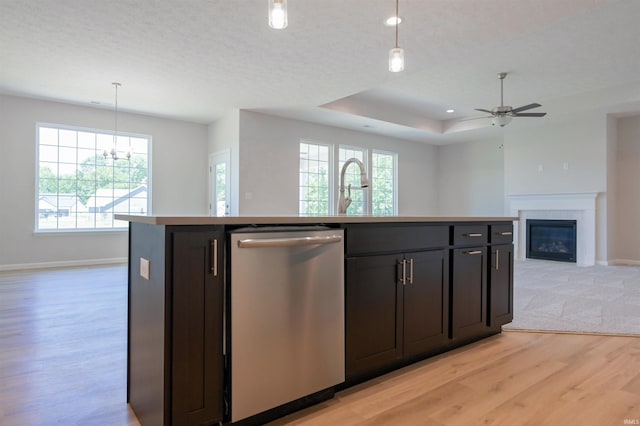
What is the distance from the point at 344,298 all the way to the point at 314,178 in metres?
5.92

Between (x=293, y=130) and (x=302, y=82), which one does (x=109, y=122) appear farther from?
(x=302, y=82)

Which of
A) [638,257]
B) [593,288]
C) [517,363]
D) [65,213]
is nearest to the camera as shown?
[517,363]

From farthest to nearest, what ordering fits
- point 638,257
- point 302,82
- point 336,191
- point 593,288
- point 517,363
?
point 336,191 → point 638,257 → point 302,82 → point 593,288 → point 517,363

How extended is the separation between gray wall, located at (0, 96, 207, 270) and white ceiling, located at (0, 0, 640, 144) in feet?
1.15

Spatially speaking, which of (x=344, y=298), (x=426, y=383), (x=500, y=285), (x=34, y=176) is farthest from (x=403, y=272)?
(x=34, y=176)

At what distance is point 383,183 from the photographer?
348 inches

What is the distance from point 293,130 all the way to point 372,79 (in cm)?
257

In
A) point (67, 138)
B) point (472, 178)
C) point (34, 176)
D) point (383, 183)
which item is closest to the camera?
point (34, 176)

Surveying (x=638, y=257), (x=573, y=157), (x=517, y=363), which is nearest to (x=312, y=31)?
(x=517, y=363)

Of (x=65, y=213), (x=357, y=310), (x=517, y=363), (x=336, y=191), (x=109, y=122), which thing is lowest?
(x=517, y=363)

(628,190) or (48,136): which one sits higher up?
(48,136)

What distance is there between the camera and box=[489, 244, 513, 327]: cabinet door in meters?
2.64

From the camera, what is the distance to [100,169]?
256 inches

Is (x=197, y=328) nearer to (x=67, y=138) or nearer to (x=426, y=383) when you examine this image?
(x=426, y=383)
